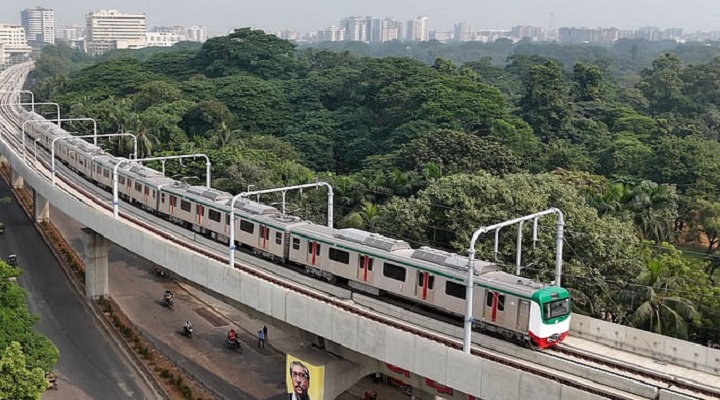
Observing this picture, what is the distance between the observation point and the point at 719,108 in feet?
266

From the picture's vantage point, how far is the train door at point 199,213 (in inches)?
1244

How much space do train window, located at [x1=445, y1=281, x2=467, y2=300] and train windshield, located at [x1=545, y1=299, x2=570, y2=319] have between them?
2.41 meters

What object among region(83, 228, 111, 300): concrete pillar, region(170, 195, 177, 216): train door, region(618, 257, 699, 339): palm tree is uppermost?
region(170, 195, 177, 216): train door

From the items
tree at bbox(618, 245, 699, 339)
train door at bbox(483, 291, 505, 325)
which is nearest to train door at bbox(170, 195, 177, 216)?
train door at bbox(483, 291, 505, 325)

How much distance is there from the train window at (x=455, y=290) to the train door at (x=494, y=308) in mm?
705

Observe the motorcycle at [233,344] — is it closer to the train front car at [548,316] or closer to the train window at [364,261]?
the train window at [364,261]

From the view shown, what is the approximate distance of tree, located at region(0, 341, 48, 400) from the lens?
20203 millimetres

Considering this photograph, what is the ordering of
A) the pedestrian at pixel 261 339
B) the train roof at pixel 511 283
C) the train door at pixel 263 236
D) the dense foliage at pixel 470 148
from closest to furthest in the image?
1. the train roof at pixel 511 283
2. the dense foliage at pixel 470 148
3. the train door at pixel 263 236
4. the pedestrian at pixel 261 339

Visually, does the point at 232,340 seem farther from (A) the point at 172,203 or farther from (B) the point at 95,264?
(B) the point at 95,264

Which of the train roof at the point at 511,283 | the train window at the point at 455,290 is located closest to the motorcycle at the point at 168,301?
the train window at the point at 455,290

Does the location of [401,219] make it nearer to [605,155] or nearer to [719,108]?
[605,155]

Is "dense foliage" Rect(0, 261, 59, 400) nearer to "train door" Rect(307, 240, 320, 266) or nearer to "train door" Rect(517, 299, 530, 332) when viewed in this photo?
"train door" Rect(307, 240, 320, 266)

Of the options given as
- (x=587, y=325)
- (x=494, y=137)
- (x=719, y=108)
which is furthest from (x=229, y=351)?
(x=719, y=108)

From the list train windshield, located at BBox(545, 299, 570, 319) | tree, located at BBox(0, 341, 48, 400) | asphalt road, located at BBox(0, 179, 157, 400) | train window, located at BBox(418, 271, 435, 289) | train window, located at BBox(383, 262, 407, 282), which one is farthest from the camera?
asphalt road, located at BBox(0, 179, 157, 400)
